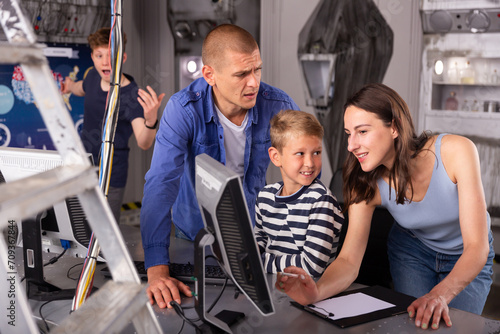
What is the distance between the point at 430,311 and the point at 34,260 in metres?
1.15

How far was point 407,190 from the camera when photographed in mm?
1757

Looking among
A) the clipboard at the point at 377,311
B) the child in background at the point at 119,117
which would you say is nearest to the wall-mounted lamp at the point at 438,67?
the child in background at the point at 119,117

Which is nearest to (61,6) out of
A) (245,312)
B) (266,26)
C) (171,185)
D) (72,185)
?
(266,26)

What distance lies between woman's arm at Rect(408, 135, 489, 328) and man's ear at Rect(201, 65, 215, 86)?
850mm

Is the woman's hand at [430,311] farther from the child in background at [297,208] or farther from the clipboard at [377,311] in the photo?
the child in background at [297,208]

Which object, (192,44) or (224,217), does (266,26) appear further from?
(224,217)

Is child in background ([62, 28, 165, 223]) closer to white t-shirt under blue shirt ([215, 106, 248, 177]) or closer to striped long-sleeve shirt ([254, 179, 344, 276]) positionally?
white t-shirt under blue shirt ([215, 106, 248, 177])

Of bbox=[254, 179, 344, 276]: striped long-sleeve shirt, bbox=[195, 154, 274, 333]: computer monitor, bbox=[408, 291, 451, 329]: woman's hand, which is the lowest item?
bbox=[408, 291, 451, 329]: woman's hand

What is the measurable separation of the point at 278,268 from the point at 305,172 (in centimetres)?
33

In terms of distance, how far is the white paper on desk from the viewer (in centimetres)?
143

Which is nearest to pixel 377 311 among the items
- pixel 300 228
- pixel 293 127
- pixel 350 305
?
pixel 350 305

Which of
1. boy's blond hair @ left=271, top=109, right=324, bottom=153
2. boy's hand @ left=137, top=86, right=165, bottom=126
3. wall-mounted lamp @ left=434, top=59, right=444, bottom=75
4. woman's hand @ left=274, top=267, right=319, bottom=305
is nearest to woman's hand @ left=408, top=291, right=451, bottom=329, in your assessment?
woman's hand @ left=274, top=267, right=319, bottom=305

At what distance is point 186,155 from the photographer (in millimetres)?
1977

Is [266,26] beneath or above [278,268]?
above
